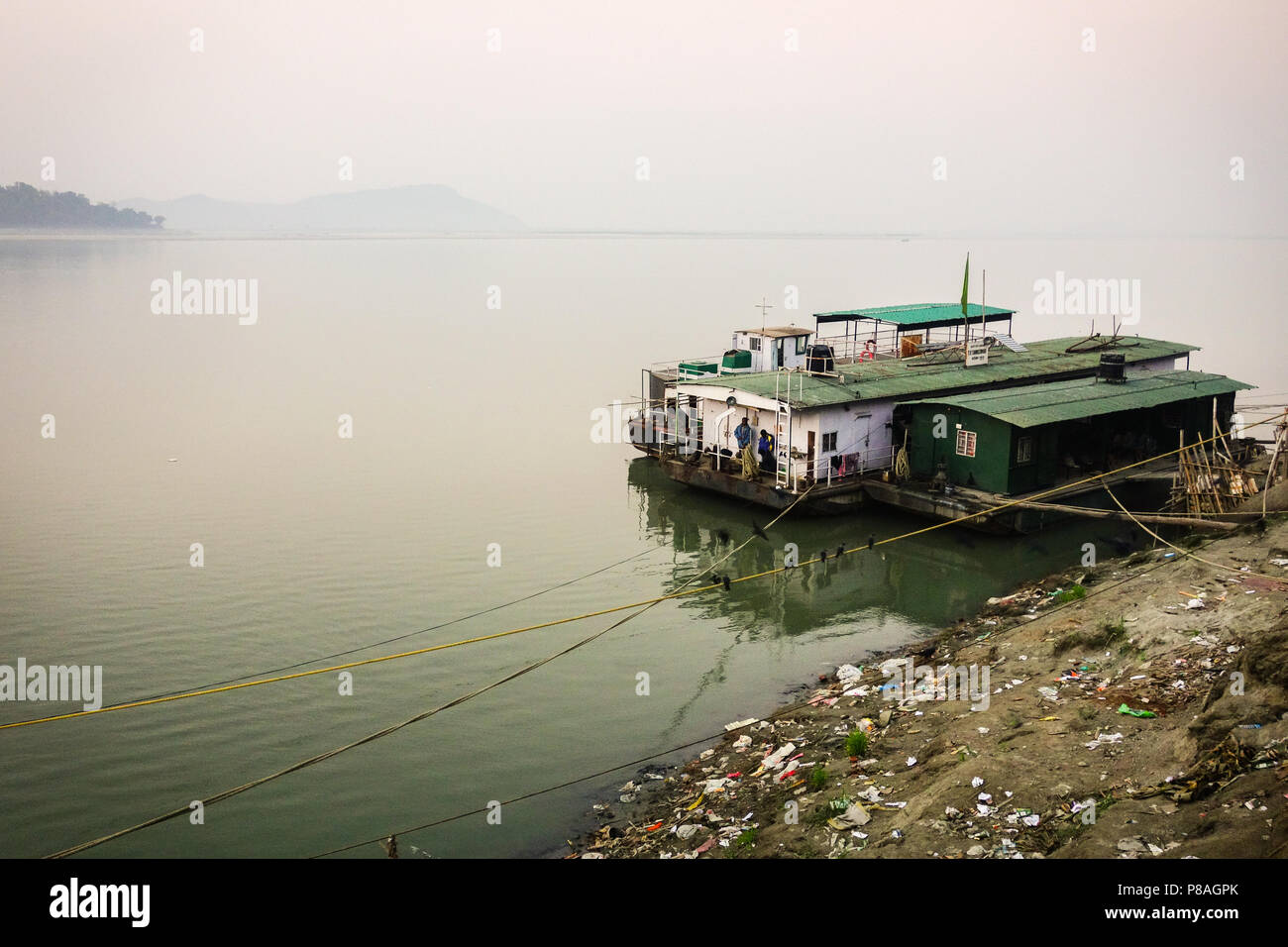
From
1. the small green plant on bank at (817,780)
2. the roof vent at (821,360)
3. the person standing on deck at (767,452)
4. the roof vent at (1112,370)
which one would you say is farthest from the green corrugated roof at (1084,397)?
the small green plant on bank at (817,780)

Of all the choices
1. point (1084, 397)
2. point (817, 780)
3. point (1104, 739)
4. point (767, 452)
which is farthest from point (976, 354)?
point (817, 780)

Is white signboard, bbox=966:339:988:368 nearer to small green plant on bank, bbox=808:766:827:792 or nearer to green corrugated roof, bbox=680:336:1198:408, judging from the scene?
green corrugated roof, bbox=680:336:1198:408

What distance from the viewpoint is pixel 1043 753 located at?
12289 mm

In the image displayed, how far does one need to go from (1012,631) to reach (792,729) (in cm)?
478

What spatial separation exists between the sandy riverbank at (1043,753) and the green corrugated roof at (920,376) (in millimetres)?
11116

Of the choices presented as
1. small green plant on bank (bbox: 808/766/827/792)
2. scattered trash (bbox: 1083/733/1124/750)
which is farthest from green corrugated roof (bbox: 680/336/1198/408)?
scattered trash (bbox: 1083/733/1124/750)

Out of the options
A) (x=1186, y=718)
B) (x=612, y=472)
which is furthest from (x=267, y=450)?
(x=1186, y=718)

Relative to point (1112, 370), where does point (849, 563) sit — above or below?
below

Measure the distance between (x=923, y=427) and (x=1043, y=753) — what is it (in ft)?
55.9

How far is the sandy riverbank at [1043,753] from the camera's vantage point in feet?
34.0

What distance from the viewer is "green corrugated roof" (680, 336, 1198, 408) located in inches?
1125

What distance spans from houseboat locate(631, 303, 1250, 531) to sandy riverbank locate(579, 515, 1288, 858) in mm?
8659

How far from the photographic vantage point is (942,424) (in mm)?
28016

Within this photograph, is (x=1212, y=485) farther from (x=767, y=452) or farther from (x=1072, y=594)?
(x=767, y=452)
